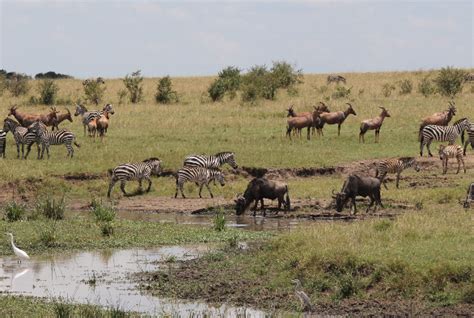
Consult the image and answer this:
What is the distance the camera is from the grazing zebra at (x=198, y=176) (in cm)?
2273

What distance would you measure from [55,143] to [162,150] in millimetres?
3104

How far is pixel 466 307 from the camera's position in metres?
11.2

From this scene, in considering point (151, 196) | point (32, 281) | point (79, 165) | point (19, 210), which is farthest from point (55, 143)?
point (32, 281)

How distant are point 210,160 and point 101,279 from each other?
34.4ft

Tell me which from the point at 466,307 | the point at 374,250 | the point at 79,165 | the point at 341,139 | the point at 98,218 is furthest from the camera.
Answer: the point at 341,139

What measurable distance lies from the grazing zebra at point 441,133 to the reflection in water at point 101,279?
41.5 ft

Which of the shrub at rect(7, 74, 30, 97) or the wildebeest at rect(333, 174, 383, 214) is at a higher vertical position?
the shrub at rect(7, 74, 30, 97)

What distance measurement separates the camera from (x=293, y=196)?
72.1 ft

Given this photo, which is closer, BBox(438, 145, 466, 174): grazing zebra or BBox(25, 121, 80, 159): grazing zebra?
BBox(438, 145, 466, 174): grazing zebra

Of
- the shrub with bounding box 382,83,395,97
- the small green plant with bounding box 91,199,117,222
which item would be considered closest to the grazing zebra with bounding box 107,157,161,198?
the small green plant with bounding box 91,199,117,222

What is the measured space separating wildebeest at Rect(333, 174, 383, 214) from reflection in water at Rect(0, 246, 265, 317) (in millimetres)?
4000

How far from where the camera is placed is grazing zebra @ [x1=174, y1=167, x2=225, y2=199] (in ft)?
74.6

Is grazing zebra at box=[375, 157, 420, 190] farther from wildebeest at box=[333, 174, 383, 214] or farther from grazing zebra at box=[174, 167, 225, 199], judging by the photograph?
grazing zebra at box=[174, 167, 225, 199]

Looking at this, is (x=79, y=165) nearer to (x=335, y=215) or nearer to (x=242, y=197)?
(x=242, y=197)
